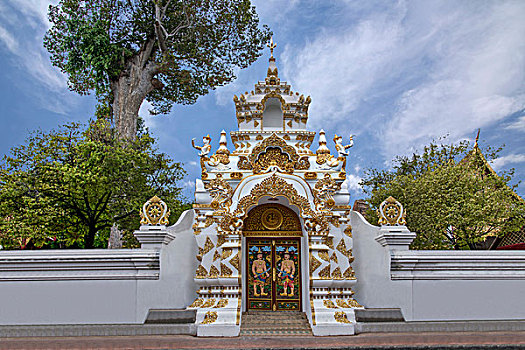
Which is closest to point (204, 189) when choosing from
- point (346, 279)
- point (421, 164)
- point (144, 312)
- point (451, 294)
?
point (144, 312)

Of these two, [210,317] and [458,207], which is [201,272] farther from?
[458,207]

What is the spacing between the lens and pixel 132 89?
20859mm

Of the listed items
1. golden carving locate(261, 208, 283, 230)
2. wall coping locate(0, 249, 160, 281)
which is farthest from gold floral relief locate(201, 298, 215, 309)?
golden carving locate(261, 208, 283, 230)

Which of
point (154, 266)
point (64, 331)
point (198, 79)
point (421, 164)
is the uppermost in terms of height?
point (198, 79)

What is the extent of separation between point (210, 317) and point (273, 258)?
2.14 m

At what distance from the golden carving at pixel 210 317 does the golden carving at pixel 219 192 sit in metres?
2.50

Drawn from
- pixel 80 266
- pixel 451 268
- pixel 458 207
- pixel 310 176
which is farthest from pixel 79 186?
pixel 458 207

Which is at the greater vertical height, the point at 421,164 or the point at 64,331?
the point at 421,164

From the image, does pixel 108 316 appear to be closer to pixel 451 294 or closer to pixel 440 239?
pixel 451 294

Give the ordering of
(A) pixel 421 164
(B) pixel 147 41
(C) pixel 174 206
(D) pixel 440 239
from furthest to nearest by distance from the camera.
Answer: (A) pixel 421 164
(B) pixel 147 41
(D) pixel 440 239
(C) pixel 174 206

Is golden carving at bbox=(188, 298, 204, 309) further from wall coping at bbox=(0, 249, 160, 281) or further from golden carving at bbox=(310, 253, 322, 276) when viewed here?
golden carving at bbox=(310, 253, 322, 276)

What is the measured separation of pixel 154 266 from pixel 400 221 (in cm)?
631

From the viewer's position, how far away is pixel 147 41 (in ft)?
72.1

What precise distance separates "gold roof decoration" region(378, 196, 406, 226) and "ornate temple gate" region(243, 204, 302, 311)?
2.18 m
